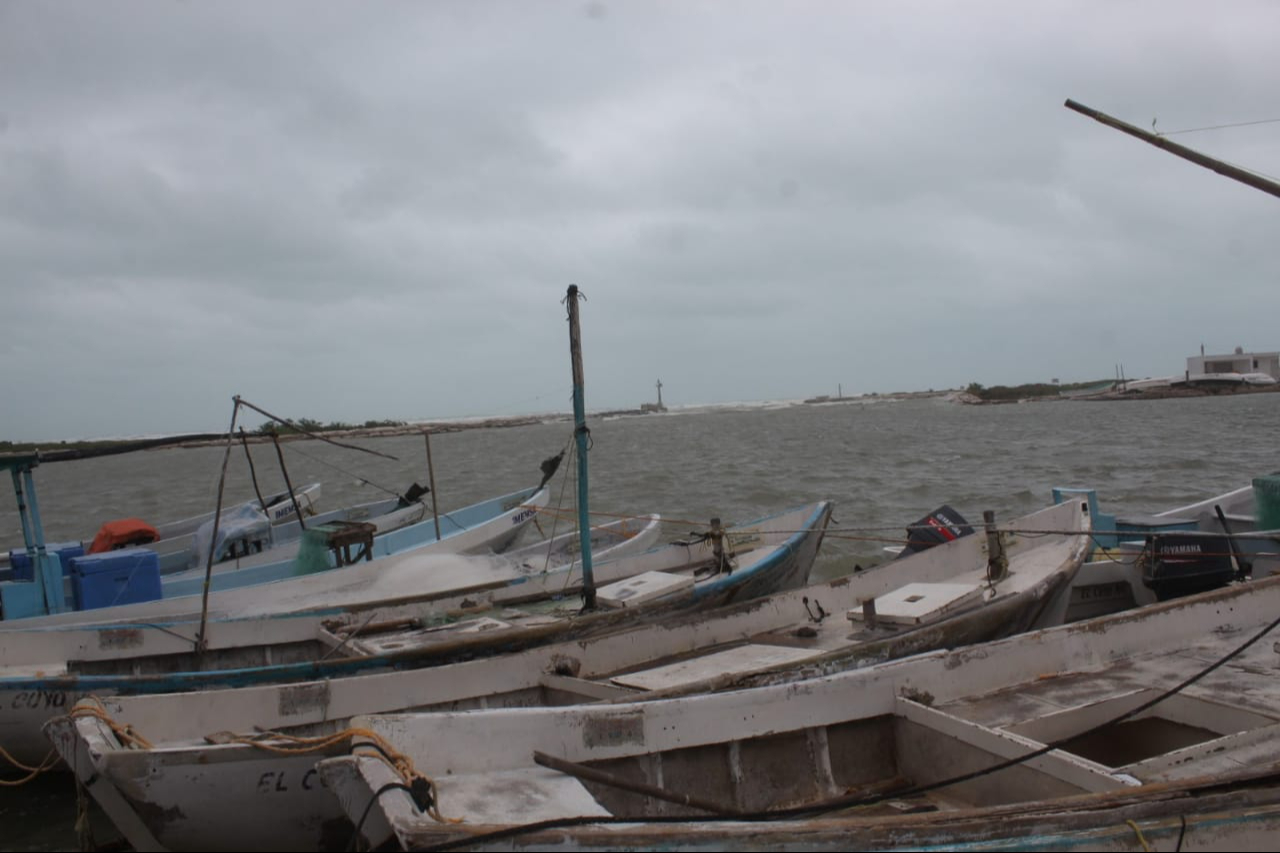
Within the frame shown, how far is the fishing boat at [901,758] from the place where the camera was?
4.10 metres

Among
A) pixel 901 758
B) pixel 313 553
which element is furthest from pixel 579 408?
pixel 313 553

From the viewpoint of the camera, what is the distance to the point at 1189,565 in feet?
34.1

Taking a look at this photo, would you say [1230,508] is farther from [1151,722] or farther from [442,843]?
[442,843]

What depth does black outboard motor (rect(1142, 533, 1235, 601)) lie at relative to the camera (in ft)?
34.1

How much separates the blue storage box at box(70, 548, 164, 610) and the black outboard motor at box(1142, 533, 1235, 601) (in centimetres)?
1278

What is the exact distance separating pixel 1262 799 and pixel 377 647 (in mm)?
7274

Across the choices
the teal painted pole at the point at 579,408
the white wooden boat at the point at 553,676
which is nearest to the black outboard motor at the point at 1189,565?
the white wooden boat at the point at 553,676

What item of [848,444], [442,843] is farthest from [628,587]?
[848,444]

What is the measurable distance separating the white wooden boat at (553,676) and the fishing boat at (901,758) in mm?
295

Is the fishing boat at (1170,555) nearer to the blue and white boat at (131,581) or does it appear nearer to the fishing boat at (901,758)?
the fishing boat at (901,758)

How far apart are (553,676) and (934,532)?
5917mm

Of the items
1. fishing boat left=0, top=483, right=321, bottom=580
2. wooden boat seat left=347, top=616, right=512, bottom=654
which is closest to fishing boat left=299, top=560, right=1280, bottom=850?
wooden boat seat left=347, top=616, right=512, bottom=654

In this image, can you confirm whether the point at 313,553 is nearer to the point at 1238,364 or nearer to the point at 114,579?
the point at 114,579

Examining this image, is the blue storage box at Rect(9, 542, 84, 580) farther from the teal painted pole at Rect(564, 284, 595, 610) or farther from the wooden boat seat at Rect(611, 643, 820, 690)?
the wooden boat seat at Rect(611, 643, 820, 690)
